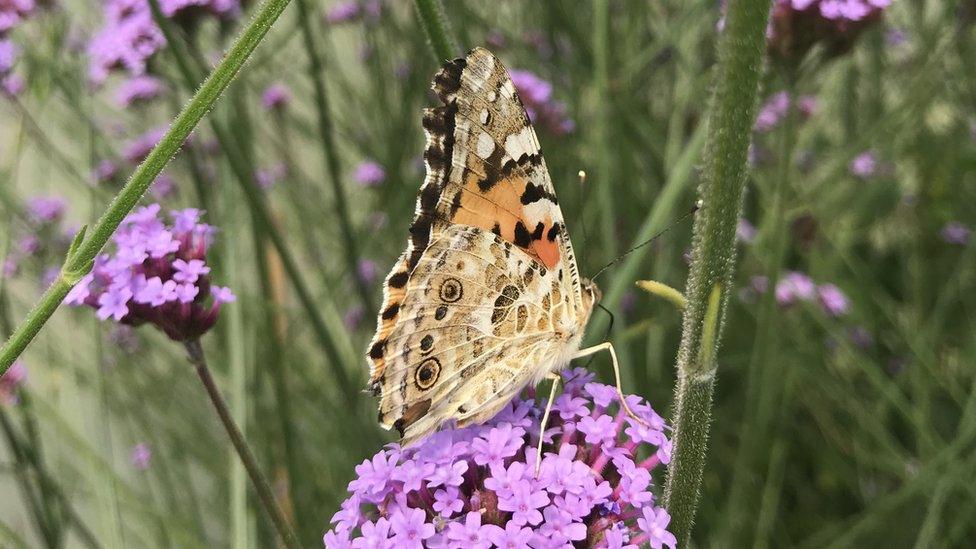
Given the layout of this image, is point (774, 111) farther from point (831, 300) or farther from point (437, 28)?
point (437, 28)

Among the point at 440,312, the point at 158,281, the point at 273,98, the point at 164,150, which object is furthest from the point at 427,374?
the point at 273,98

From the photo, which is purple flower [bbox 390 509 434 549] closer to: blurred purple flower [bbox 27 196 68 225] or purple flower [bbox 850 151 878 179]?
blurred purple flower [bbox 27 196 68 225]

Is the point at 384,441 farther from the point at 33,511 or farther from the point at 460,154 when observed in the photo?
the point at 460,154

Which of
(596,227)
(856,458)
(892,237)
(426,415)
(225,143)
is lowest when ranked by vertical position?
(856,458)

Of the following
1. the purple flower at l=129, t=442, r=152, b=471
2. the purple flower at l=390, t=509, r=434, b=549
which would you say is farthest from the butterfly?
the purple flower at l=129, t=442, r=152, b=471

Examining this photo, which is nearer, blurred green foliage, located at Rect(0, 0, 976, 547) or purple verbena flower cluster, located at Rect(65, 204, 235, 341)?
purple verbena flower cluster, located at Rect(65, 204, 235, 341)

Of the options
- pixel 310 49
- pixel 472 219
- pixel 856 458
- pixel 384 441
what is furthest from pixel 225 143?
pixel 856 458
